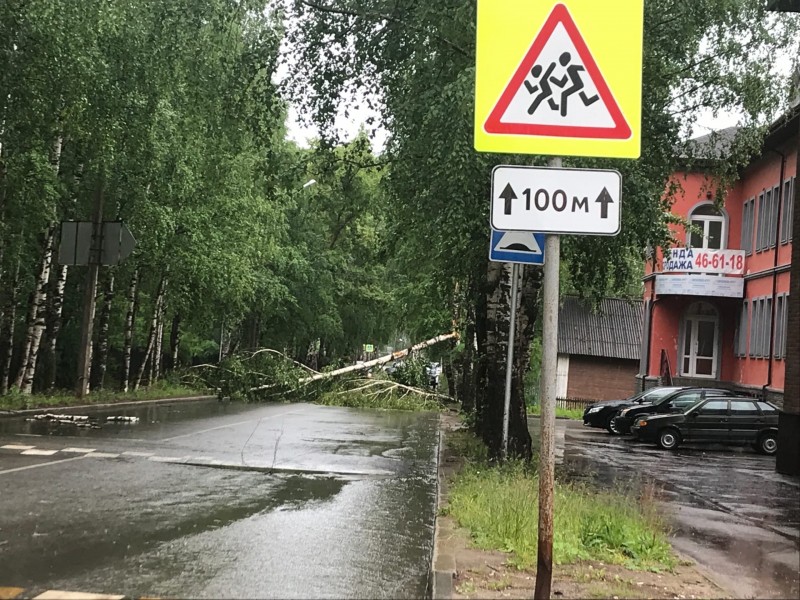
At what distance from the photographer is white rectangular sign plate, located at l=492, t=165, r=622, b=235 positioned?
514 centimetres

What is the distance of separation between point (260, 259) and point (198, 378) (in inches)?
231

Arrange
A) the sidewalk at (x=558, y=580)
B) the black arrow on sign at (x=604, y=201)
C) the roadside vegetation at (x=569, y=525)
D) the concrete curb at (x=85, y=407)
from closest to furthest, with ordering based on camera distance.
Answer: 1. the black arrow on sign at (x=604, y=201)
2. the sidewalk at (x=558, y=580)
3. the roadside vegetation at (x=569, y=525)
4. the concrete curb at (x=85, y=407)

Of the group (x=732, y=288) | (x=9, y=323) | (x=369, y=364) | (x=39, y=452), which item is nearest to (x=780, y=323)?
(x=732, y=288)

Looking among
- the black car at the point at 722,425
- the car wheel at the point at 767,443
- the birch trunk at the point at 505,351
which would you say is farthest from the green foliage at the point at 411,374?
the birch trunk at the point at 505,351

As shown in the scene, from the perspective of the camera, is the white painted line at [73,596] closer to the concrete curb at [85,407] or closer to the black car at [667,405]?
the concrete curb at [85,407]

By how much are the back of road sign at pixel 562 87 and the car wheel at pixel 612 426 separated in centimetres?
2238

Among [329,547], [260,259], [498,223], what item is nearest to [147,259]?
[260,259]

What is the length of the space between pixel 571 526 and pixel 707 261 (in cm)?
2651

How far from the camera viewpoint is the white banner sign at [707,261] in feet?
104

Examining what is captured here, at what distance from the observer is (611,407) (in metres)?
29.1

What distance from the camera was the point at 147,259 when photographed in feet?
83.1

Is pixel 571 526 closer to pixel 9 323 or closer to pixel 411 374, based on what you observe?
pixel 9 323

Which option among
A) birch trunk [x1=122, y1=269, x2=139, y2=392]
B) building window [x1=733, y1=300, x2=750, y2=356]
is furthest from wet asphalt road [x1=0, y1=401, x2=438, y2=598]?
building window [x1=733, y1=300, x2=750, y2=356]

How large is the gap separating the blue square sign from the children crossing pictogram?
193 inches
